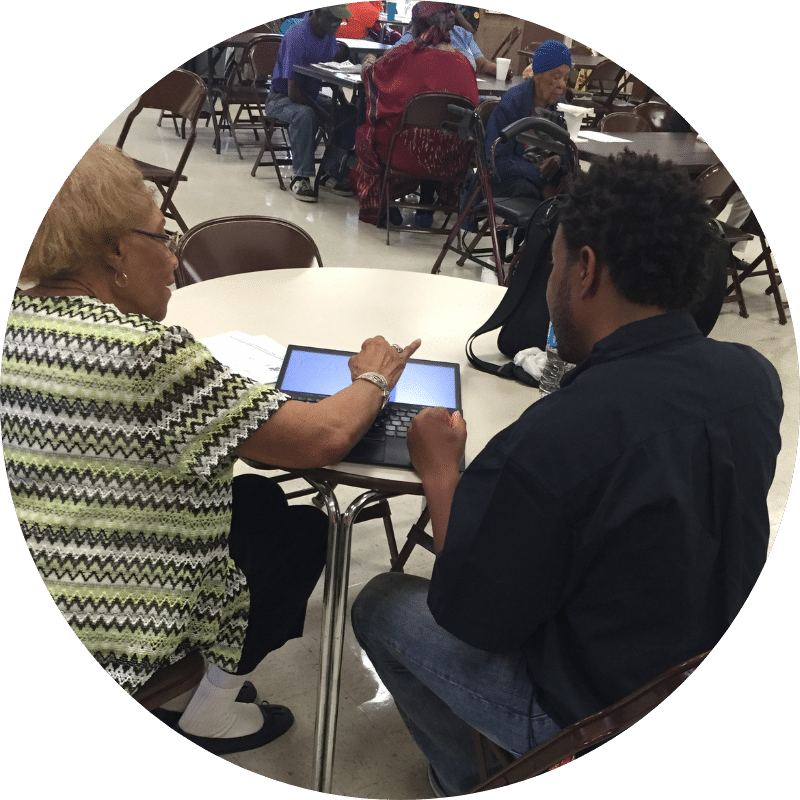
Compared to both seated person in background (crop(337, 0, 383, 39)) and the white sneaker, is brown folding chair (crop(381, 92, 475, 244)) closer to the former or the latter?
the white sneaker

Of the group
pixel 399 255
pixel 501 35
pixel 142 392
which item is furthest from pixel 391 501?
pixel 501 35

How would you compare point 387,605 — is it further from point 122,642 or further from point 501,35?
point 501,35

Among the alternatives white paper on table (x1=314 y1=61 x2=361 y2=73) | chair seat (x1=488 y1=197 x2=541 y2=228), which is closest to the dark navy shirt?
chair seat (x1=488 y1=197 x2=541 y2=228)

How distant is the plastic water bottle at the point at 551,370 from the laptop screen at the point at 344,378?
200 mm

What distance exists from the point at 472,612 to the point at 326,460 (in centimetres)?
38

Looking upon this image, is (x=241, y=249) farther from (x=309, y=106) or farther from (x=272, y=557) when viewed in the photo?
(x=309, y=106)

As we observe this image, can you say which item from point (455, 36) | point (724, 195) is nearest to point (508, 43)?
point (455, 36)

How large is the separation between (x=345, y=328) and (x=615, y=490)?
115cm

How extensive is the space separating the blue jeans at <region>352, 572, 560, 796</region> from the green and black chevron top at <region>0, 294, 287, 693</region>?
36cm

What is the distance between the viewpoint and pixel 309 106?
21.0ft

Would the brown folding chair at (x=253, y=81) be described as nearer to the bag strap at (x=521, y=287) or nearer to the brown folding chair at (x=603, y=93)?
the brown folding chair at (x=603, y=93)

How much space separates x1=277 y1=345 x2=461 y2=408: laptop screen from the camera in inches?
65.2

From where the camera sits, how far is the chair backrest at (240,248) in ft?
8.45

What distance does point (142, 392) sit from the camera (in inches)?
47.1
